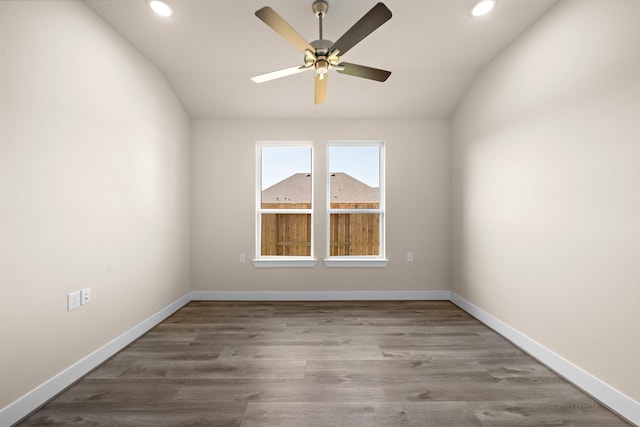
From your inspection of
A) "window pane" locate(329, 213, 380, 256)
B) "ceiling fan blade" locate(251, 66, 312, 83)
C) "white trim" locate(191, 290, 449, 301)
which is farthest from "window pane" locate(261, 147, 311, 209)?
"ceiling fan blade" locate(251, 66, 312, 83)

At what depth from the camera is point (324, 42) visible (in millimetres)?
1956

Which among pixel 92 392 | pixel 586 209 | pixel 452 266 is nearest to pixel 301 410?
pixel 92 392

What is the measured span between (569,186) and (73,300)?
3330 mm

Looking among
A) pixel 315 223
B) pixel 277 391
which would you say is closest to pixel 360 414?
pixel 277 391

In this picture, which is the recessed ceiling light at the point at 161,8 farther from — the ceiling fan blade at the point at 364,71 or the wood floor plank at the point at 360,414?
the wood floor plank at the point at 360,414

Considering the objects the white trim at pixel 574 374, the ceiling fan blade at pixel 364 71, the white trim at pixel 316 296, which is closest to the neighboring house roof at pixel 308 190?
the white trim at pixel 316 296

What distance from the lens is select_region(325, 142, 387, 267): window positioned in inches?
153

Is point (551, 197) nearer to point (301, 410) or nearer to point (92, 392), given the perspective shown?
point (301, 410)

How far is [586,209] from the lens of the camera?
1.85m

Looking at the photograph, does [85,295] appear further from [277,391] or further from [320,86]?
[320,86]

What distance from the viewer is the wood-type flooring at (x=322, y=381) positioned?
1.59m

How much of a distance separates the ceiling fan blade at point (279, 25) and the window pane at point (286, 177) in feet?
6.52

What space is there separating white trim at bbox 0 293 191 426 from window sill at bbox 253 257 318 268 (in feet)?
4.13

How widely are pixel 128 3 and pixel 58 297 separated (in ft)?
6.79
